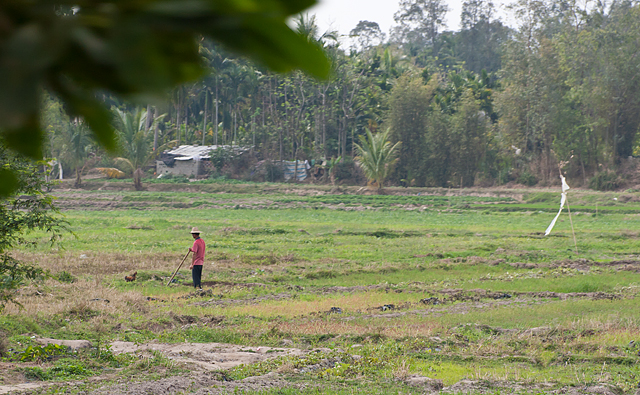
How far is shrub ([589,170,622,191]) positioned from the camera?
44.8 metres

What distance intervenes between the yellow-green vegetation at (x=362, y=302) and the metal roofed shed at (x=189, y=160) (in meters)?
27.8

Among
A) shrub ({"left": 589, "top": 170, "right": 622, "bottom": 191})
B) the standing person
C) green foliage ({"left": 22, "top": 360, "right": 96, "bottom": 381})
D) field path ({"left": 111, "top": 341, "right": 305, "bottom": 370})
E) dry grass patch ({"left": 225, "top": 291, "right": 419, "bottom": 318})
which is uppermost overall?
shrub ({"left": 589, "top": 170, "right": 622, "bottom": 191})

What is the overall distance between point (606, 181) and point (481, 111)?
43.5 ft

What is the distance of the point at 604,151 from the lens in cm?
4694

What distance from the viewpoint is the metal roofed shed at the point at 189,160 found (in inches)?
2217

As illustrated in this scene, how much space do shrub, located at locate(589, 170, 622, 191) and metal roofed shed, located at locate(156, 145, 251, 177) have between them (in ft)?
100

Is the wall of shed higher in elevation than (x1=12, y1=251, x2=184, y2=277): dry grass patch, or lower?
higher

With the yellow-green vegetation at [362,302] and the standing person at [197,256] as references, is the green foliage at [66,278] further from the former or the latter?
the standing person at [197,256]

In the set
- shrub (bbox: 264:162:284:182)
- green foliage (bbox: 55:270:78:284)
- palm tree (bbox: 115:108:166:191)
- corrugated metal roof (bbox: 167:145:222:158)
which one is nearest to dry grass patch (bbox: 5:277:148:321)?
green foliage (bbox: 55:270:78:284)

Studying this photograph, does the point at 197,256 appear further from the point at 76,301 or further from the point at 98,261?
the point at 98,261

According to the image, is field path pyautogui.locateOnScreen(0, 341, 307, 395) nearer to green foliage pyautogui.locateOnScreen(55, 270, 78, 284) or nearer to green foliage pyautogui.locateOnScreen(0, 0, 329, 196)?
green foliage pyautogui.locateOnScreen(55, 270, 78, 284)

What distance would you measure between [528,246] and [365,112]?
3524 cm

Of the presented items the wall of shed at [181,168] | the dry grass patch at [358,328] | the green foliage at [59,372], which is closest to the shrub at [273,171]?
the wall of shed at [181,168]

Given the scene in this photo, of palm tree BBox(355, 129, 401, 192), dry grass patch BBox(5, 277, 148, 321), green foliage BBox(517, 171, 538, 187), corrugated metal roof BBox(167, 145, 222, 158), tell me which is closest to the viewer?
dry grass patch BBox(5, 277, 148, 321)
